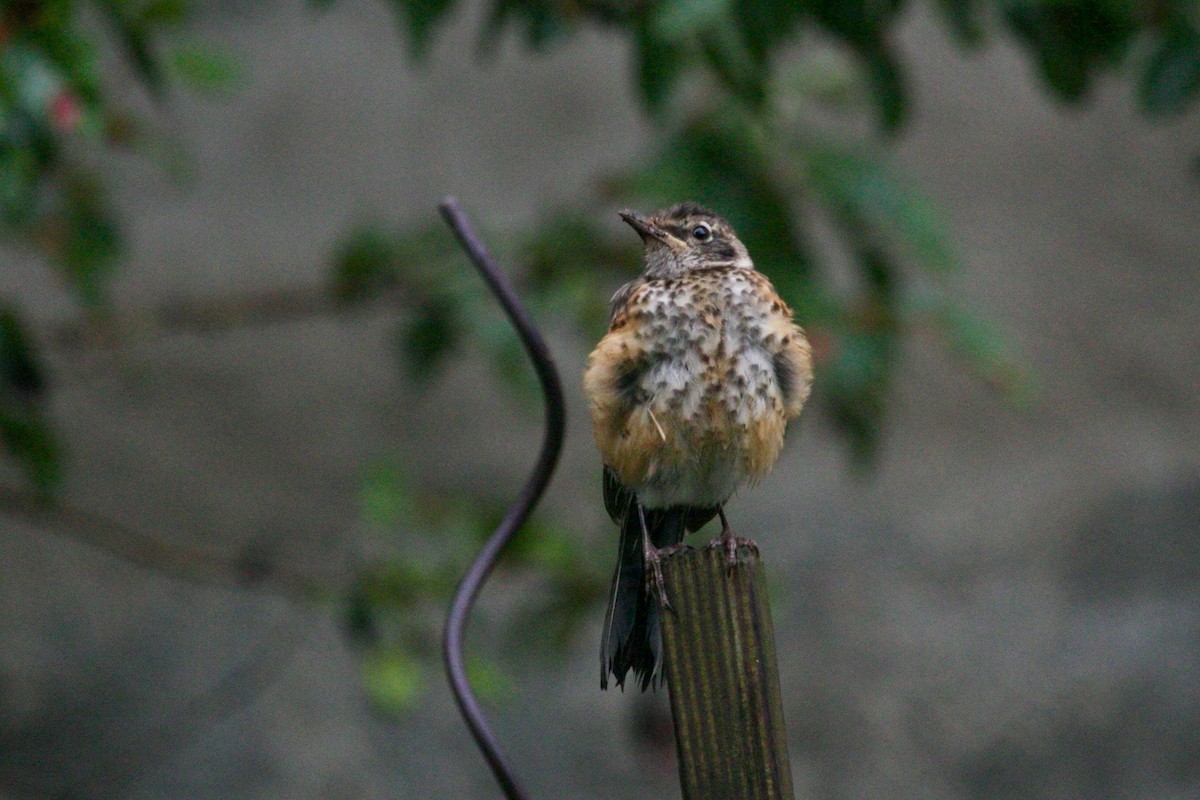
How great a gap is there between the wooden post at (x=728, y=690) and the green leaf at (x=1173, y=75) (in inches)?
84.2

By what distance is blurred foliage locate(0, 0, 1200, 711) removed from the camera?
3502mm

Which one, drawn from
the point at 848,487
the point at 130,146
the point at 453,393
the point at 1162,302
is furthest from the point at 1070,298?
the point at 130,146

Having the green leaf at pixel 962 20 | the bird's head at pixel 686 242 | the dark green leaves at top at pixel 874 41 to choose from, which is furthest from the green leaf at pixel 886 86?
the bird's head at pixel 686 242

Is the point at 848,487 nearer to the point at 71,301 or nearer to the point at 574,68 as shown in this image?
the point at 574,68

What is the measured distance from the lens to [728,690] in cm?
184

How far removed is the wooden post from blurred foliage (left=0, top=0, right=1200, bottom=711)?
1.56 m

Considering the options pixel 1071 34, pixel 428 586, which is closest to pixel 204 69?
pixel 428 586

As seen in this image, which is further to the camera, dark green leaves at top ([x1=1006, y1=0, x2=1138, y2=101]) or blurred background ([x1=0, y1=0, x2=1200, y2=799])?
blurred background ([x1=0, y1=0, x2=1200, y2=799])

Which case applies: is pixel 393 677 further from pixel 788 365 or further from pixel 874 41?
pixel 788 365

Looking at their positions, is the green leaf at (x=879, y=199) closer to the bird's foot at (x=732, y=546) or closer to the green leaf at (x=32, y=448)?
the green leaf at (x=32, y=448)

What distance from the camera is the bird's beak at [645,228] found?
2.58m

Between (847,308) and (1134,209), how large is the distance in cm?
252

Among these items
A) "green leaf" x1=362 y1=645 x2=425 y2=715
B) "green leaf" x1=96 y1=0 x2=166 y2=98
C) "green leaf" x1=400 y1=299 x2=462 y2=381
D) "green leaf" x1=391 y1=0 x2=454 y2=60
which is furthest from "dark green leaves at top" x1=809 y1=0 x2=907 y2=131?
"green leaf" x1=362 y1=645 x2=425 y2=715

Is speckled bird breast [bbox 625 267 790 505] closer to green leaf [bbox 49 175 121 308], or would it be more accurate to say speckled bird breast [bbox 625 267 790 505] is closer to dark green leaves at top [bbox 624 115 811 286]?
dark green leaves at top [bbox 624 115 811 286]
